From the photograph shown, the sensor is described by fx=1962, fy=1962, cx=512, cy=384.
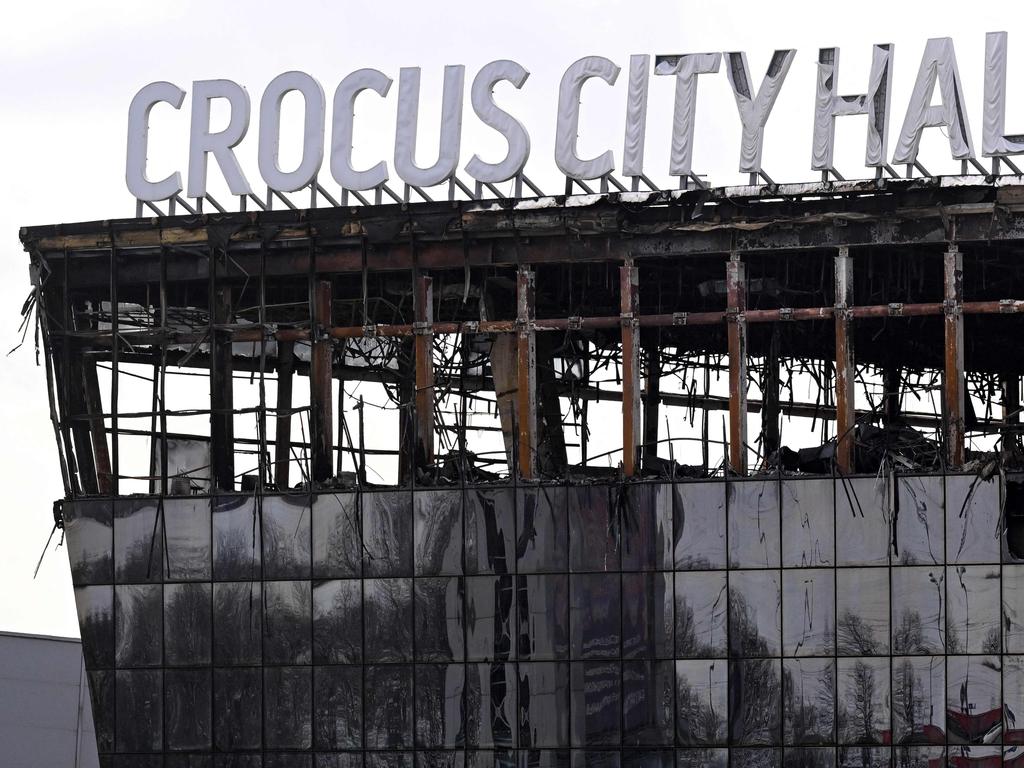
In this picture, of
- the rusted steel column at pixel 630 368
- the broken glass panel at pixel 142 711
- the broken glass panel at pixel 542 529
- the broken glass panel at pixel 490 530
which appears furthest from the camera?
the broken glass panel at pixel 142 711

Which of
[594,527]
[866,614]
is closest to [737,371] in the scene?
[594,527]

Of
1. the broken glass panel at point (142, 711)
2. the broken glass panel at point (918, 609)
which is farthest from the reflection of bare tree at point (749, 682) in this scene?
the broken glass panel at point (142, 711)

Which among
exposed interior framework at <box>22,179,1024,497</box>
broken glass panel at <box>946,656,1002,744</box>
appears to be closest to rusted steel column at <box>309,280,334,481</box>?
exposed interior framework at <box>22,179,1024,497</box>

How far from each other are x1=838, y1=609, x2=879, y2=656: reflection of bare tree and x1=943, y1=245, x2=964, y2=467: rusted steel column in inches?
137

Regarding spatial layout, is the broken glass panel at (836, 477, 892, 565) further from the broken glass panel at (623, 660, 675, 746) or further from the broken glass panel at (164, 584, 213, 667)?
the broken glass panel at (164, 584, 213, 667)

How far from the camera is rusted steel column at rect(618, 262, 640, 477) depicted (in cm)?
3909

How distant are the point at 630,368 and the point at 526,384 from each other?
2.12 metres

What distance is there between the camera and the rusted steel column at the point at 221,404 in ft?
135

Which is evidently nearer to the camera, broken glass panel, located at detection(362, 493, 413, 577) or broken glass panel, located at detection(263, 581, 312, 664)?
broken glass panel, located at detection(362, 493, 413, 577)

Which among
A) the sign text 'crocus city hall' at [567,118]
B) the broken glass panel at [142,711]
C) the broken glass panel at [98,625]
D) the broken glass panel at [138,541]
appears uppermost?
the sign text 'crocus city hall' at [567,118]

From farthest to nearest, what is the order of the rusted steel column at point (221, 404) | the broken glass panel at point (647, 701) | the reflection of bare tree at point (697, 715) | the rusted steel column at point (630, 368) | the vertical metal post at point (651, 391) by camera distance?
the vertical metal post at point (651, 391)
the rusted steel column at point (221, 404)
the rusted steel column at point (630, 368)
the broken glass panel at point (647, 701)
the reflection of bare tree at point (697, 715)

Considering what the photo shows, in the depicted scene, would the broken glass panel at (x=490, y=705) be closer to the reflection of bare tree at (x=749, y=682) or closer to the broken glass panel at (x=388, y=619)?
the broken glass panel at (x=388, y=619)

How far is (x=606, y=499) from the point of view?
38562mm

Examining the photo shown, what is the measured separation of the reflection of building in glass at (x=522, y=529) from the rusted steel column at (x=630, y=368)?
8cm
